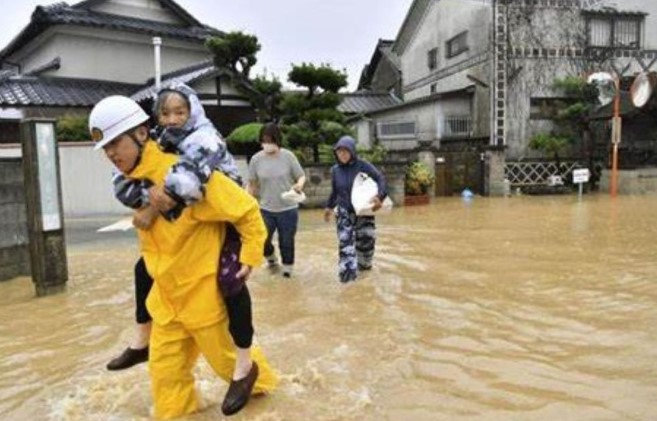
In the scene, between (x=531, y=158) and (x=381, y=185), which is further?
(x=531, y=158)

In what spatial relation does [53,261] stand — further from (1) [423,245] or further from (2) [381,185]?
(1) [423,245]

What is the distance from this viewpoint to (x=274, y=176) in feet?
22.8

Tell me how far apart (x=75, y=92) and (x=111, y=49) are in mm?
A: 2698

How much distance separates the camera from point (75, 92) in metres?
19.9

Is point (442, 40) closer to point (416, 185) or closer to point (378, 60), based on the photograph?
point (378, 60)

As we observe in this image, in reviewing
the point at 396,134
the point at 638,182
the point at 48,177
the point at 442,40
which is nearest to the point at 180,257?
the point at 48,177

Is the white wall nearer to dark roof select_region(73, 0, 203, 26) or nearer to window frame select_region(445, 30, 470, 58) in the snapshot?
dark roof select_region(73, 0, 203, 26)

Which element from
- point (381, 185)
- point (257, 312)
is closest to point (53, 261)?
point (257, 312)

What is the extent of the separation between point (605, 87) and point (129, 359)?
21.2 metres

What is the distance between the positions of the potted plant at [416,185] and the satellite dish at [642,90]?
6.97 meters

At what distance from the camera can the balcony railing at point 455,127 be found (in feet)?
73.9

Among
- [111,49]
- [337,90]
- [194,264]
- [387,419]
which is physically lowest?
[387,419]

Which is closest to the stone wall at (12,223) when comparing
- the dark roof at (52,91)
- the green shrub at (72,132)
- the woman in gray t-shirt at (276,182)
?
the woman in gray t-shirt at (276,182)

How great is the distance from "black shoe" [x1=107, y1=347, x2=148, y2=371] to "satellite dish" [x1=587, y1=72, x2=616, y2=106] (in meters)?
19.6
